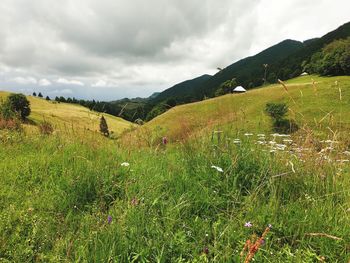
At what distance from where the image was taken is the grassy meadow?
3021 mm

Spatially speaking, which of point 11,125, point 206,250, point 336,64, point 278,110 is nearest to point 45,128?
point 11,125

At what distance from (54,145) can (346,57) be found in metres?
88.6

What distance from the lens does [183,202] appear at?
3.60 m

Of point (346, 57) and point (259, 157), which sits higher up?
point (346, 57)

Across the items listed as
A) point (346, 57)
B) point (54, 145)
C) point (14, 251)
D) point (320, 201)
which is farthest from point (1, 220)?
point (346, 57)

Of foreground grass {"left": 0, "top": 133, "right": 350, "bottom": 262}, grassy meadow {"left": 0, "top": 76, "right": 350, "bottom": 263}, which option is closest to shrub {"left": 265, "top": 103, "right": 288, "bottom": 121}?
grassy meadow {"left": 0, "top": 76, "right": 350, "bottom": 263}

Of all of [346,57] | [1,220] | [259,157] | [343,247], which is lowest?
[343,247]

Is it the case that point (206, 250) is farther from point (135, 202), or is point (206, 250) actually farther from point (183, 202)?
point (135, 202)

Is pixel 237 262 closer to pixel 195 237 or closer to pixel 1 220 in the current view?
pixel 195 237

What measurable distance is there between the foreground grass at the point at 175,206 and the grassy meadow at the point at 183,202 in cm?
2

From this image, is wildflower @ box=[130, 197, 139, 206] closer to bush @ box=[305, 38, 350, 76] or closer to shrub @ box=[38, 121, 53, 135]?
shrub @ box=[38, 121, 53, 135]

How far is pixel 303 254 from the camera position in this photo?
116 inches

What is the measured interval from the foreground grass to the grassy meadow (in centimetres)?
2

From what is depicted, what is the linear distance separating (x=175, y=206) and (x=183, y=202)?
0.11 metres
